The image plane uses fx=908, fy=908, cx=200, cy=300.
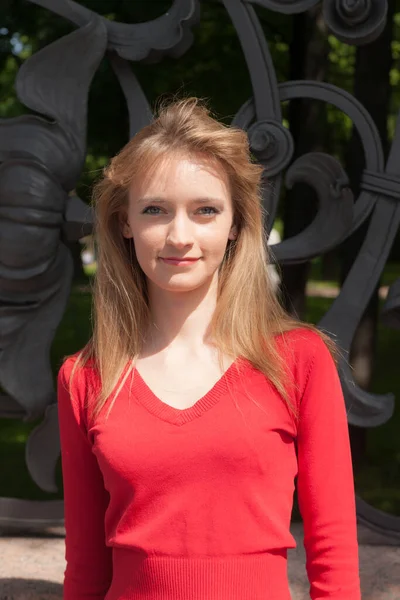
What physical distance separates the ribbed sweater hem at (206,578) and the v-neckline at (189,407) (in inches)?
10.5

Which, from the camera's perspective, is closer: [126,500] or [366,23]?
[126,500]

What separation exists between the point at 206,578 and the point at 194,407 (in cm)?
32

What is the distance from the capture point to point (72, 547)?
1927mm

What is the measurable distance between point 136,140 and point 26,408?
1610 mm

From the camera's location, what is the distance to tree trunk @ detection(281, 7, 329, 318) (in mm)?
4414

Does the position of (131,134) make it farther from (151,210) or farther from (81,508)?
(81,508)

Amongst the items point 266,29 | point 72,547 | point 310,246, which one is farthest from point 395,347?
point 72,547

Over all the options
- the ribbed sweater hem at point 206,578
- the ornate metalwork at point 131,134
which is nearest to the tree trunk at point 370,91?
the ornate metalwork at point 131,134

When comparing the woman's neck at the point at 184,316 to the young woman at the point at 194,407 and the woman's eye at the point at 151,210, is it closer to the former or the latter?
the young woman at the point at 194,407

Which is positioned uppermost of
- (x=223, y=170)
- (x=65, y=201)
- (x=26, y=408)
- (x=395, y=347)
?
(x=223, y=170)

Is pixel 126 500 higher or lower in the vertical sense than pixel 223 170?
lower

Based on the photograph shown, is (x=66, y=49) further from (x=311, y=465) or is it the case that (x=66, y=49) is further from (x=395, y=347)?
(x=395, y=347)

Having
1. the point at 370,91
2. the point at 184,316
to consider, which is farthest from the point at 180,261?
the point at 370,91

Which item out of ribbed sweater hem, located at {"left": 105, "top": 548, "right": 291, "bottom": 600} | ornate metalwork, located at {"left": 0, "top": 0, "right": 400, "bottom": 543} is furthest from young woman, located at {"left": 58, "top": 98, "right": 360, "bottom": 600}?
ornate metalwork, located at {"left": 0, "top": 0, "right": 400, "bottom": 543}
